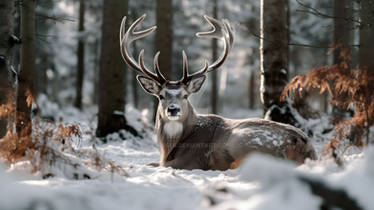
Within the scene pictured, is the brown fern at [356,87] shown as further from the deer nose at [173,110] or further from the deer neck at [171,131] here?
the deer neck at [171,131]

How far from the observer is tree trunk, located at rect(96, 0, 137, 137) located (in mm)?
9852

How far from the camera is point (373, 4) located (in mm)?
4926

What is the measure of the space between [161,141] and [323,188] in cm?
420

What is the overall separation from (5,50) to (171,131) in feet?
9.29

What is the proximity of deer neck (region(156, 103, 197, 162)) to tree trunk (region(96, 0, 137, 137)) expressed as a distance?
11.7 feet

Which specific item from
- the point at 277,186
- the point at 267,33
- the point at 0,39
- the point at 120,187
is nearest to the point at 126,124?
the point at 267,33

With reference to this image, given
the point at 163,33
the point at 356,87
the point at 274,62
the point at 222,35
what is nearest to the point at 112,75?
the point at 163,33

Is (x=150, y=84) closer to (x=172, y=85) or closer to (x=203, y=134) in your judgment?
(x=172, y=85)

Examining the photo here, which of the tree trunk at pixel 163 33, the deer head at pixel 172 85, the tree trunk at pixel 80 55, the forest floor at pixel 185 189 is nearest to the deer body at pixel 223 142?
the deer head at pixel 172 85

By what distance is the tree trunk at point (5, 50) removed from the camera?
16.0 feet

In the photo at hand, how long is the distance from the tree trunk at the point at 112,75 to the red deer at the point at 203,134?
3.06 metres

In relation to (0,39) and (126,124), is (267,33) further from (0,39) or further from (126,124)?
(0,39)

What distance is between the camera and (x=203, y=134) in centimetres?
633

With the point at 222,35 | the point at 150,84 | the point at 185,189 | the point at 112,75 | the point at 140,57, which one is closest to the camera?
the point at 185,189
